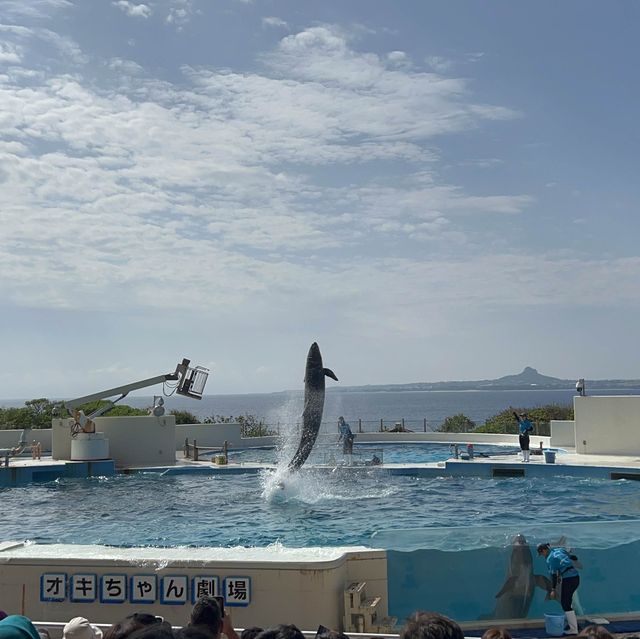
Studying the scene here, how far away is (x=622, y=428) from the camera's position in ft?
67.1

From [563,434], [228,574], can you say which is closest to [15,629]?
[228,574]

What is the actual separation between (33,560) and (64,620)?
0.62 m

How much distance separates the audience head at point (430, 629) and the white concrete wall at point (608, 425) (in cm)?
1862

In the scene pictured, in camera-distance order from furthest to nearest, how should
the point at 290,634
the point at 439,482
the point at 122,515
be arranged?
the point at 439,482 < the point at 122,515 < the point at 290,634

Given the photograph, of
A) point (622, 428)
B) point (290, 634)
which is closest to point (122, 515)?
point (290, 634)

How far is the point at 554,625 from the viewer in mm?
6867

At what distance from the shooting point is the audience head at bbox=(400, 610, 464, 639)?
299 cm

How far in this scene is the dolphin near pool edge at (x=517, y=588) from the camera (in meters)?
7.02

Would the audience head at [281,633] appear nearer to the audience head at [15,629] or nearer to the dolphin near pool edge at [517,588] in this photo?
the audience head at [15,629]

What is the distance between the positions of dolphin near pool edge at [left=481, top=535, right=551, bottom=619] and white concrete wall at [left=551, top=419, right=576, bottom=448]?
17.0 metres

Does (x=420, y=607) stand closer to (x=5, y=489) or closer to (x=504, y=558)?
(x=504, y=558)

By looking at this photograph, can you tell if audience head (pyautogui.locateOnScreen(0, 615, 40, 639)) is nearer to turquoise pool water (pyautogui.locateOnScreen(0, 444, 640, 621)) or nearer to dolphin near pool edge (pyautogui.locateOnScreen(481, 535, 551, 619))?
turquoise pool water (pyautogui.locateOnScreen(0, 444, 640, 621))

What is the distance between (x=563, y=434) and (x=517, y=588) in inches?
684

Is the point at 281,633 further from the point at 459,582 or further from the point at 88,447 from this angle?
the point at 88,447
